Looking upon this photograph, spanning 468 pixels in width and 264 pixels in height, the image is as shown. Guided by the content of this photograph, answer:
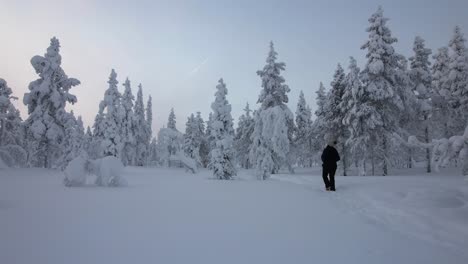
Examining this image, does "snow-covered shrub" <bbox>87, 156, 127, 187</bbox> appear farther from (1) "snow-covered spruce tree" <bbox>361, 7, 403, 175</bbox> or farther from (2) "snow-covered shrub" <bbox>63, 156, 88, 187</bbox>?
(1) "snow-covered spruce tree" <bbox>361, 7, 403, 175</bbox>

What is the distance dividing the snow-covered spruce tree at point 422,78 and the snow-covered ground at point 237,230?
95.0ft

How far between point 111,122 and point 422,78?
3935 cm

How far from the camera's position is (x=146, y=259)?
14.7ft

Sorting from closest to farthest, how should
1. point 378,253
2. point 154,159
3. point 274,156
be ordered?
point 378,253 < point 274,156 < point 154,159

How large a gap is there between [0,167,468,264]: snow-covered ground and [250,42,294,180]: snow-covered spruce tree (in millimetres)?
20806

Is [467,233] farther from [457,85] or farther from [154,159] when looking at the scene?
[154,159]

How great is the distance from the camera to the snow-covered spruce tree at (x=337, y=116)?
116 ft

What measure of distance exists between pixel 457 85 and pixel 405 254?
36.2 metres

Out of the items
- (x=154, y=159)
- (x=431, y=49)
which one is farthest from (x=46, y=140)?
(x=154, y=159)

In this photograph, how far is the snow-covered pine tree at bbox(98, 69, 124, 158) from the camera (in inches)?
1720

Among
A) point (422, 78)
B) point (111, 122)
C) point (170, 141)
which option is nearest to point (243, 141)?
point (170, 141)

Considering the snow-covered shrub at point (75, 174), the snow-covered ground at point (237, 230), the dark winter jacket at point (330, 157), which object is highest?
the dark winter jacket at point (330, 157)

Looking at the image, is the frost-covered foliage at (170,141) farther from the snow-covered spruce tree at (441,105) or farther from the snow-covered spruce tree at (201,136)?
the snow-covered spruce tree at (441,105)

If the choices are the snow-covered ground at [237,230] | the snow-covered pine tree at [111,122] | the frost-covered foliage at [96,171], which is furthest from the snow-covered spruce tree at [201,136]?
the snow-covered ground at [237,230]
